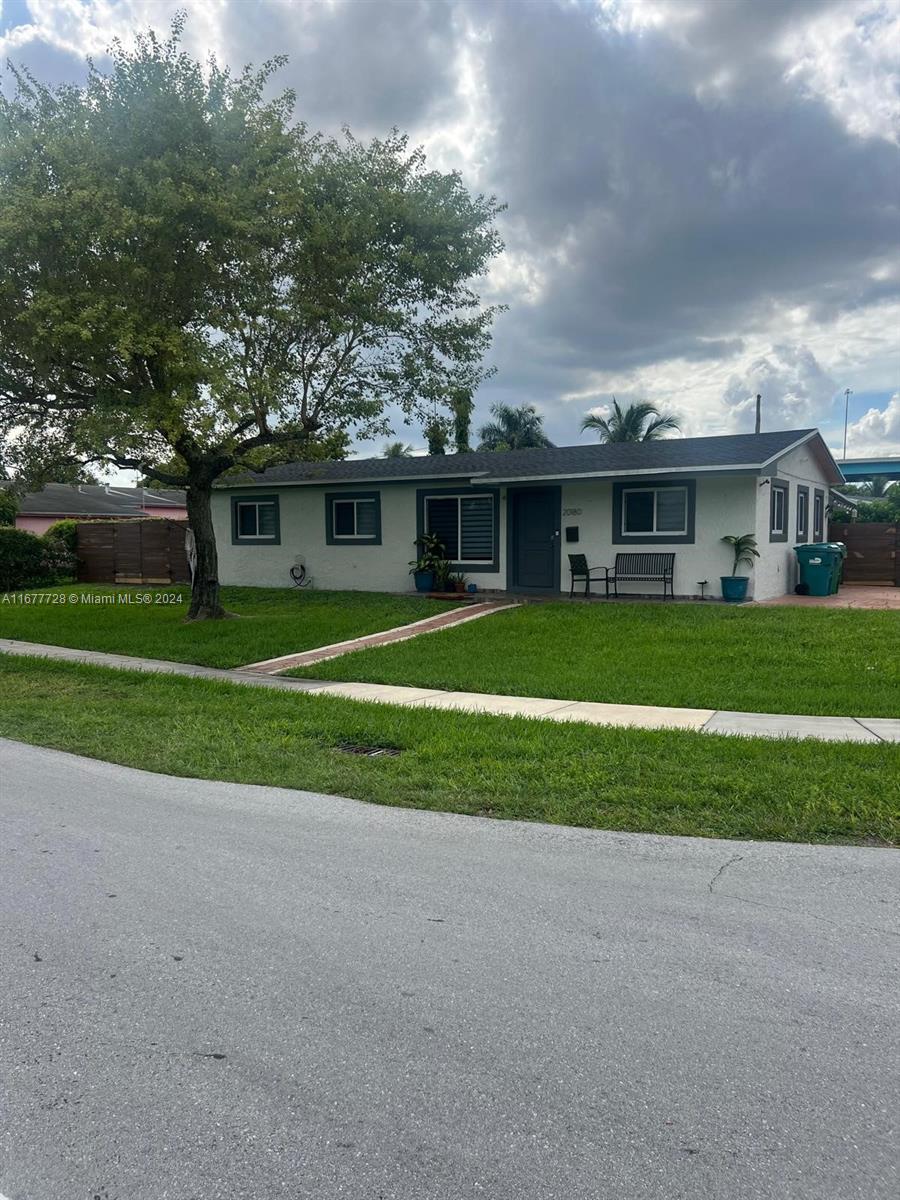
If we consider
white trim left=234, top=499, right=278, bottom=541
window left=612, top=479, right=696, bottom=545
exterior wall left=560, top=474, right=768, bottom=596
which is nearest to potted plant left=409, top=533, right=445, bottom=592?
exterior wall left=560, top=474, right=768, bottom=596

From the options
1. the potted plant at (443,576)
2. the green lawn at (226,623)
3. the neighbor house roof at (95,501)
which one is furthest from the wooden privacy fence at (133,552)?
the potted plant at (443,576)

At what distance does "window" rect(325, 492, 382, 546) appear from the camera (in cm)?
1958

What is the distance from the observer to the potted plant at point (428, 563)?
18297mm

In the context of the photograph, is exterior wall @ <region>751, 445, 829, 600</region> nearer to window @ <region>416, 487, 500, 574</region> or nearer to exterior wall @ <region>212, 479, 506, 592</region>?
exterior wall @ <region>212, 479, 506, 592</region>

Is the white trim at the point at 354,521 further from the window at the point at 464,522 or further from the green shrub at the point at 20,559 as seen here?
the green shrub at the point at 20,559

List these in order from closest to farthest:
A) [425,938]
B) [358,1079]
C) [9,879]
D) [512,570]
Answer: [358,1079], [425,938], [9,879], [512,570]

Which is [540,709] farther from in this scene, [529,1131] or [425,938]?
[529,1131]

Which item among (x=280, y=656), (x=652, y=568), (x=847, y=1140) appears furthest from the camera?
(x=652, y=568)

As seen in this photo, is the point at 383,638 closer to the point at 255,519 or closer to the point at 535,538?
the point at 535,538

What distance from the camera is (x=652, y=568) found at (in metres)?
16.2

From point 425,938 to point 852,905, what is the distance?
79.5 inches

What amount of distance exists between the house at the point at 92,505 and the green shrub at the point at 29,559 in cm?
529

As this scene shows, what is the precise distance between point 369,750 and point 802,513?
15010mm

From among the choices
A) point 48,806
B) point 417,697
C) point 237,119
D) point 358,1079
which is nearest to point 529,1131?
point 358,1079
